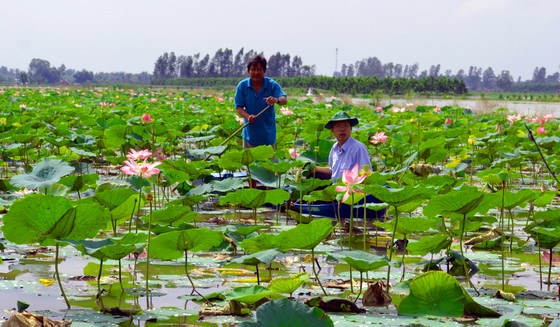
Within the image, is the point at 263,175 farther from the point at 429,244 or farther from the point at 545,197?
the point at 429,244

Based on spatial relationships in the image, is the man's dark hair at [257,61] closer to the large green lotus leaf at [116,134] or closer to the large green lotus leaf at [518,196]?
the large green lotus leaf at [116,134]

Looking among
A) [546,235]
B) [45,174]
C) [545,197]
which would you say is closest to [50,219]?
[45,174]

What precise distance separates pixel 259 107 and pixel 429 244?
3.63 meters

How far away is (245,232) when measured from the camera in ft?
11.0

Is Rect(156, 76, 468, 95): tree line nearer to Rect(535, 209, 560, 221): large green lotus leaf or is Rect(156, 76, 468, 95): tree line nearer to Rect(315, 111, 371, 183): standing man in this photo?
Rect(315, 111, 371, 183): standing man

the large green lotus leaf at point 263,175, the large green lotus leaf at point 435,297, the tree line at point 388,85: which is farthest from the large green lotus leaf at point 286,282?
the tree line at point 388,85

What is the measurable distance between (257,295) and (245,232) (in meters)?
0.83

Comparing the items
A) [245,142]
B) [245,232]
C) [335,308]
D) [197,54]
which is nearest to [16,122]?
[245,142]

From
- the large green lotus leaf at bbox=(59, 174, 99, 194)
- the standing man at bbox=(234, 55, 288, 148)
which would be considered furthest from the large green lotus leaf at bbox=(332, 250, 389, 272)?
the standing man at bbox=(234, 55, 288, 148)

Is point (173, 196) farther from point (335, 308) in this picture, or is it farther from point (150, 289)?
point (335, 308)

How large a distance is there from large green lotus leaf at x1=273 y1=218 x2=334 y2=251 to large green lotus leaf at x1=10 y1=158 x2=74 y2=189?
3.90 ft

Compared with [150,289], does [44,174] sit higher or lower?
higher

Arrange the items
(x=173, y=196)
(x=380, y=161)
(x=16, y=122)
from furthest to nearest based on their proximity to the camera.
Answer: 1. (x=16, y=122)
2. (x=380, y=161)
3. (x=173, y=196)

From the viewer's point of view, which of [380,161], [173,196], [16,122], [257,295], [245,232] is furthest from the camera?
[16,122]
